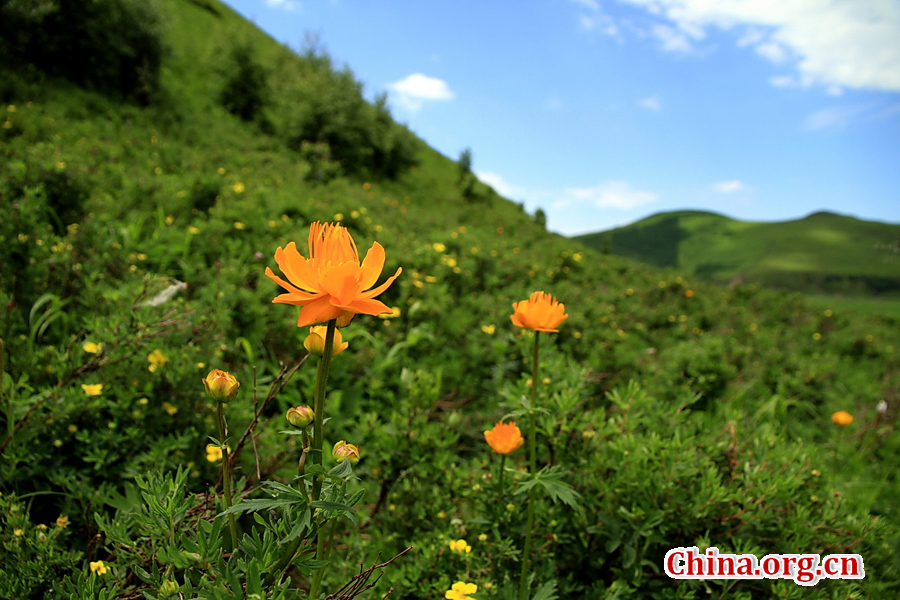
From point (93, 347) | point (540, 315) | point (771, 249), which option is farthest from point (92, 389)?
point (771, 249)

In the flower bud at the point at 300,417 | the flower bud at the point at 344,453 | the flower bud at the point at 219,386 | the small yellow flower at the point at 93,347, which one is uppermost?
the flower bud at the point at 219,386

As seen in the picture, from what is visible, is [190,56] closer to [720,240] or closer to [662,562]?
[662,562]

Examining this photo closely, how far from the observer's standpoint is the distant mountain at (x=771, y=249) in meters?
27.2

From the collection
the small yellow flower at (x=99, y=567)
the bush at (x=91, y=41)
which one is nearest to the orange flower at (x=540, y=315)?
the small yellow flower at (x=99, y=567)

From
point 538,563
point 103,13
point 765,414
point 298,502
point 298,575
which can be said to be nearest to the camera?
point 298,502

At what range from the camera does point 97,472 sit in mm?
1399

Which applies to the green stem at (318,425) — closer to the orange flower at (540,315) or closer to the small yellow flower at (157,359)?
the orange flower at (540,315)

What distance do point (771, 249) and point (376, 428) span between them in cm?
4734

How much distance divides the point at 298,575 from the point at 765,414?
2834 millimetres

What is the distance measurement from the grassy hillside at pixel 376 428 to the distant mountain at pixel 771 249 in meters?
14.0

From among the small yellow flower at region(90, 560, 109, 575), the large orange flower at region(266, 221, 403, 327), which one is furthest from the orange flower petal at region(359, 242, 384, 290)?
the small yellow flower at region(90, 560, 109, 575)

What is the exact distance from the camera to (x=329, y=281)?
0.66m

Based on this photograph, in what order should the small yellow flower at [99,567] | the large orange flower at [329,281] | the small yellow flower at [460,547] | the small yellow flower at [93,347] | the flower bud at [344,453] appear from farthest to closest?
1. the small yellow flower at [93,347]
2. the small yellow flower at [460,547]
3. the small yellow flower at [99,567]
4. the flower bud at [344,453]
5. the large orange flower at [329,281]

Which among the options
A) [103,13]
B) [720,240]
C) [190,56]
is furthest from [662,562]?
[720,240]
